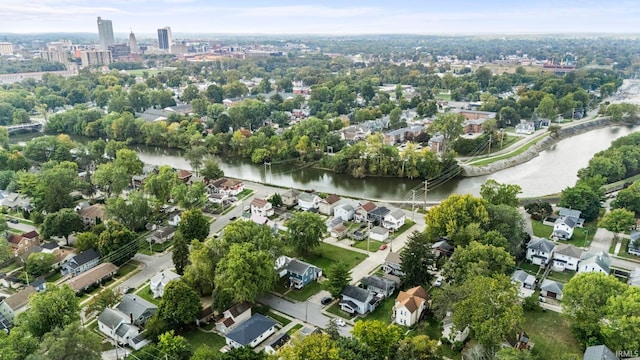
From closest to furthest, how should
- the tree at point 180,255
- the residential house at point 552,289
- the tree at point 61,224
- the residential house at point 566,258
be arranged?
1. the residential house at point 552,289
2. the tree at point 180,255
3. the residential house at point 566,258
4. the tree at point 61,224

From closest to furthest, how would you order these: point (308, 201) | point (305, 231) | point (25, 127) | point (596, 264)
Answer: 1. point (596, 264)
2. point (305, 231)
3. point (308, 201)
4. point (25, 127)

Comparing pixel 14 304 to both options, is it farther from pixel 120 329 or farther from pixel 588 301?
pixel 588 301

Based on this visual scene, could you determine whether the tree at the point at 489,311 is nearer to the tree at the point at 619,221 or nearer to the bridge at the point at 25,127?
the tree at the point at 619,221

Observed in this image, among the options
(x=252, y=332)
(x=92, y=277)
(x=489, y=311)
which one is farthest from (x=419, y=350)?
(x=92, y=277)

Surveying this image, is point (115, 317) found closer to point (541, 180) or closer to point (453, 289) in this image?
point (453, 289)

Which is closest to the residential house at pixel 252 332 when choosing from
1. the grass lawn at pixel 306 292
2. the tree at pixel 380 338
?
the grass lawn at pixel 306 292

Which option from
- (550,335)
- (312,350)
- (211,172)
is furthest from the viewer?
(211,172)
